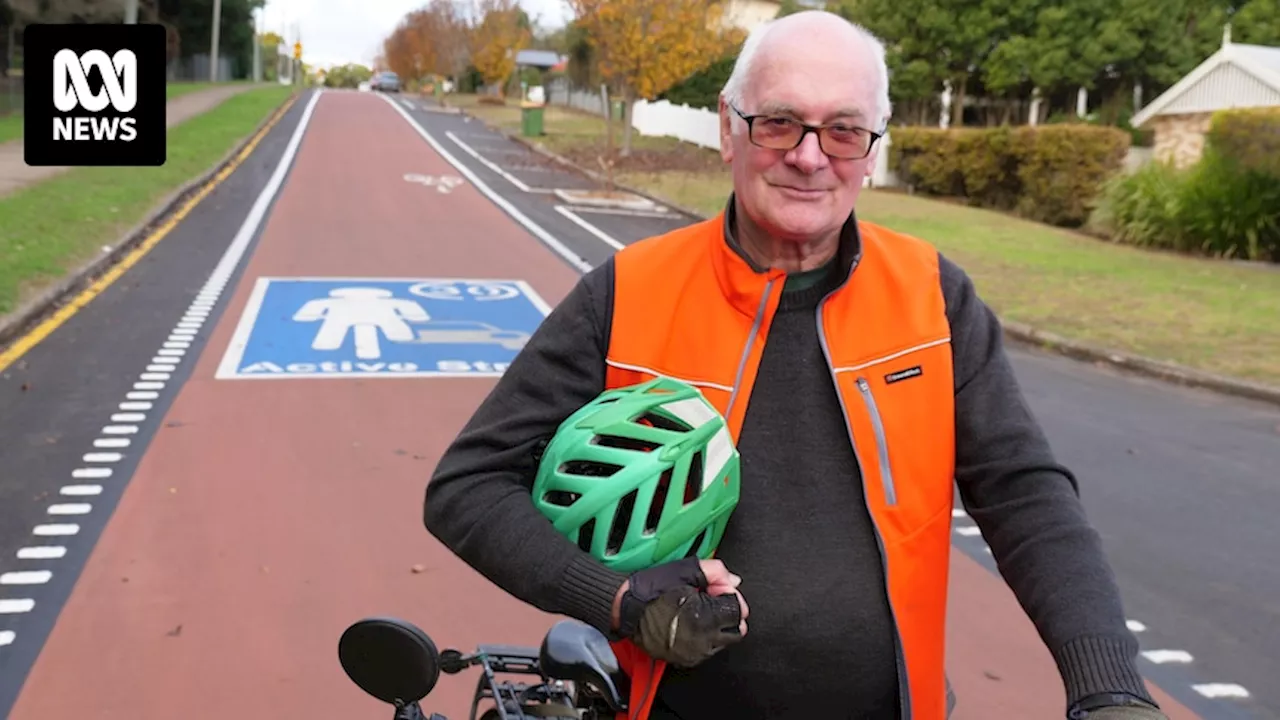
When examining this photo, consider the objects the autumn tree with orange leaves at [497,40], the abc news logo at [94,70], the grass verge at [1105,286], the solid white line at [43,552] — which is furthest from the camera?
the autumn tree with orange leaves at [497,40]

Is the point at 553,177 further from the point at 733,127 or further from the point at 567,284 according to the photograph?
the point at 733,127

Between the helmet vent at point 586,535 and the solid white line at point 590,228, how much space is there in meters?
13.1

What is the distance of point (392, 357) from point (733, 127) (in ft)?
22.6

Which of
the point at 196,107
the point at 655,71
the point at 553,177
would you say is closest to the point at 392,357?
the point at 553,177

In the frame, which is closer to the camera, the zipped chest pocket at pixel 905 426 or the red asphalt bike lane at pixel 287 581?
the zipped chest pocket at pixel 905 426

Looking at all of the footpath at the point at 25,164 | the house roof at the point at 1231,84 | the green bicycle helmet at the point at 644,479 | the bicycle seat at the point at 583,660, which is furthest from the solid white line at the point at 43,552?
the house roof at the point at 1231,84

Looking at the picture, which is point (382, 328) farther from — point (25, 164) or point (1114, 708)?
point (25, 164)

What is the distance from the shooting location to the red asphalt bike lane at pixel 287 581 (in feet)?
13.2

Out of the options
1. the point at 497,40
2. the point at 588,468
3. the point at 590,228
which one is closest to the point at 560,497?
the point at 588,468

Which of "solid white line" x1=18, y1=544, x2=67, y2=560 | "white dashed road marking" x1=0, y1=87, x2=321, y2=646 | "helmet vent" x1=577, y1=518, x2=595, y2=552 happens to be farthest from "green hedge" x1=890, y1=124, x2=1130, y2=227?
"helmet vent" x1=577, y1=518, x2=595, y2=552

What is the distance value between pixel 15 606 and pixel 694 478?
12.0 ft

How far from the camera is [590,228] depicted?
699 inches

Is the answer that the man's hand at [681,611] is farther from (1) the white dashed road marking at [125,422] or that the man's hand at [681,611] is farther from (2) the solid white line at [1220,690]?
(1) the white dashed road marking at [125,422]

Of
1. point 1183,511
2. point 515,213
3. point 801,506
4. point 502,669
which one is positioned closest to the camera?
point 801,506
